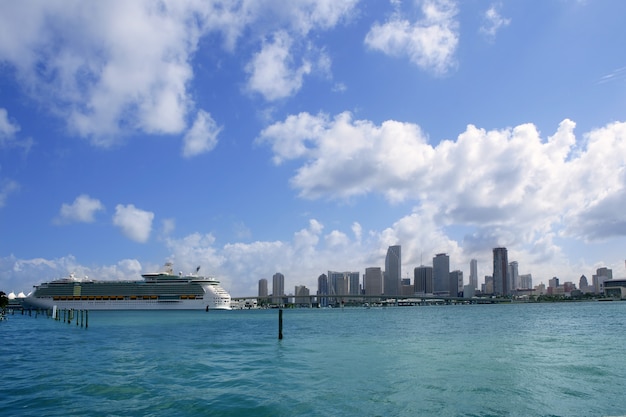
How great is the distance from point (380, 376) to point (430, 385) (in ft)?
11.0

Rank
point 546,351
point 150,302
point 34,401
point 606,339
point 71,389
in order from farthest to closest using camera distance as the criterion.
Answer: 1. point 150,302
2. point 606,339
3. point 546,351
4. point 71,389
5. point 34,401

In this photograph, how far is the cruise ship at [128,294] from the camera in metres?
147

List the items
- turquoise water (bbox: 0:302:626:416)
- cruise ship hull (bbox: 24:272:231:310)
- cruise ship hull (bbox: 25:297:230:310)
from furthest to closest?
cruise ship hull (bbox: 24:272:231:310)
cruise ship hull (bbox: 25:297:230:310)
turquoise water (bbox: 0:302:626:416)

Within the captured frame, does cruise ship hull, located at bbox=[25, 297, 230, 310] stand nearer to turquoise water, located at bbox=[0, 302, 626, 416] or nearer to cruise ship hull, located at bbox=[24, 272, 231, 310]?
cruise ship hull, located at bbox=[24, 272, 231, 310]

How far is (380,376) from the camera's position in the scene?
24891 millimetres

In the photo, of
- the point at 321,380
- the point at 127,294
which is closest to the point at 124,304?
the point at 127,294

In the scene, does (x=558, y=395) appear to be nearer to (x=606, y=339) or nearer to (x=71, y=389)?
(x=71, y=389)

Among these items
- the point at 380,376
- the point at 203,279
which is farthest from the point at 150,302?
the point at 380,376

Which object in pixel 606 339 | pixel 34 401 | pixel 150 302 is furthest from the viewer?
pixel 150 302

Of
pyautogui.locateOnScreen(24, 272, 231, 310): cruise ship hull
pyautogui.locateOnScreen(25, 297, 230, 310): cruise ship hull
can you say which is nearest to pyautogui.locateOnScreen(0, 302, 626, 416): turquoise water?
pyautogui.locateOnScreen(25, 297, 230, 310): cruise ship hull

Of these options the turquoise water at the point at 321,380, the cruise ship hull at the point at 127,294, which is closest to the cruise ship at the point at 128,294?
the cruise ship hull at the point at 127,294

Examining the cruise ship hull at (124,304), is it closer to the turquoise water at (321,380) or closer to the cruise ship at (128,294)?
the cruise ship at (128,294)

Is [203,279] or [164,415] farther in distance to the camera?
[203,279]

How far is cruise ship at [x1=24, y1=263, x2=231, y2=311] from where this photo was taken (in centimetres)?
14725
